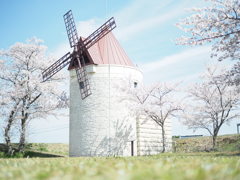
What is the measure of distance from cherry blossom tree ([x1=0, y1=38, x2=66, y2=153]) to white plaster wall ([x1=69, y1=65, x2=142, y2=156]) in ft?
12.4

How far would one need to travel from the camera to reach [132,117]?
26578 mm

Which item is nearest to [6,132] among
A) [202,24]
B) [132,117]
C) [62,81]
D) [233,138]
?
[62,81]

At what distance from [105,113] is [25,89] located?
8100mm

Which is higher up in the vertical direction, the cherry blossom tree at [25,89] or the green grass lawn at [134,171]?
the cherry blossom tree at [25,89]

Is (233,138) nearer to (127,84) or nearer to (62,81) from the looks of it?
(127,84)

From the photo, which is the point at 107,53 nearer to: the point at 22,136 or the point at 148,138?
the point at 148,138

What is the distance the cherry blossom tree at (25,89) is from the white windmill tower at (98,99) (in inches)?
75.0

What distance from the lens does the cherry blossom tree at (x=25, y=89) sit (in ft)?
90.2

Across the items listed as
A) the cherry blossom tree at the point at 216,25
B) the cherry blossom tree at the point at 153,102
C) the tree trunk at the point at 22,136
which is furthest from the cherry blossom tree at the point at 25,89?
the cherry blossom tree at the point at 216,25

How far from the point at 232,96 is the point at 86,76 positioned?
1354cm

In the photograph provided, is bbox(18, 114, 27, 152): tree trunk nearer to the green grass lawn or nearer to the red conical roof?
the red conical roof

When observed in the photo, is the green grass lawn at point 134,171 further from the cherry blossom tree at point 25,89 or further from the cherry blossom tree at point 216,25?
the cherry blossom tree at point 25,89

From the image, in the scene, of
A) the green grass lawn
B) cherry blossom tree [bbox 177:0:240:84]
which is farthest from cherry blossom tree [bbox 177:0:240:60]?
the green grass lawn

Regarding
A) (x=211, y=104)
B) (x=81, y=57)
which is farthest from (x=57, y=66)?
(x=211, y=104)
